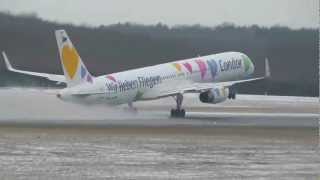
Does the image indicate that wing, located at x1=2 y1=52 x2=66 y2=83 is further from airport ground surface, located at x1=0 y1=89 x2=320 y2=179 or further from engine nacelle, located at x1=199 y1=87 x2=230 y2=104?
engine nacelle, located at x1=199 y1=87 x2=230 y2=104

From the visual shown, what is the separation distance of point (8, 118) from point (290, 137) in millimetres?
16434

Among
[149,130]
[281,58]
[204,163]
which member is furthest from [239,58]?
[204,163]

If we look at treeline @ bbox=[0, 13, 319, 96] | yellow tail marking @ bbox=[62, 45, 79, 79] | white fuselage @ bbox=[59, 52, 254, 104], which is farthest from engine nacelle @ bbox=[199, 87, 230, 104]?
yellow tail marking @ bbox=[62, 45, 79, 79]

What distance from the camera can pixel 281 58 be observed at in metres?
56.5

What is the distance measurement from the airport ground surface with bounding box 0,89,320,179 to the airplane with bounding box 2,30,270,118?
1331 mm

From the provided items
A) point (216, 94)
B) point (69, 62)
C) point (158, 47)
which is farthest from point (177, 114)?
point (158, 47)

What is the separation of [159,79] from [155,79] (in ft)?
1.19

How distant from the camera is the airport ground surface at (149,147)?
21.5m

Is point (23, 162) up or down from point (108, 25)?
down

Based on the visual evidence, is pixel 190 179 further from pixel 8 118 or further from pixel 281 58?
pixel 281 58

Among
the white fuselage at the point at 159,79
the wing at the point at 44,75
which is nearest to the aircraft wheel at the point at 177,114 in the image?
the white fuselage at the point at 159,79

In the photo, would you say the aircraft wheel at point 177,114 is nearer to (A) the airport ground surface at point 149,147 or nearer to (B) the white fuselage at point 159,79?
(A) the airport ground surface at point 149,147

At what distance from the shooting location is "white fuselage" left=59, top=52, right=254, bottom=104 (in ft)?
162

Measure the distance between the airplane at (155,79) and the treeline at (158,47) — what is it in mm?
1387
